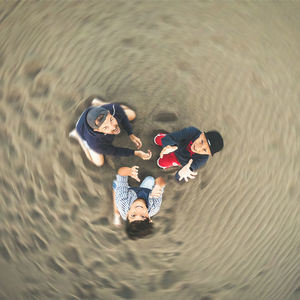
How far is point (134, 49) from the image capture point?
2830 mm

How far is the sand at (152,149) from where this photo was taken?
2662 millimetres

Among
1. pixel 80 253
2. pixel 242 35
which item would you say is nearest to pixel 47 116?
pixel 80 253

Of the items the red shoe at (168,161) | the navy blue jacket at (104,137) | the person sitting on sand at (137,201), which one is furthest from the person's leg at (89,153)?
the red shoe at (168,161)

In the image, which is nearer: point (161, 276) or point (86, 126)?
point (86, 126)

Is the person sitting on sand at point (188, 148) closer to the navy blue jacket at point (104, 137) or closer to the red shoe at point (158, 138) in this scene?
the red shoe at point (158, 138)

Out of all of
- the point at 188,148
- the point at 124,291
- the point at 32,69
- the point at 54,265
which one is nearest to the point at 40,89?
the point at 32,69

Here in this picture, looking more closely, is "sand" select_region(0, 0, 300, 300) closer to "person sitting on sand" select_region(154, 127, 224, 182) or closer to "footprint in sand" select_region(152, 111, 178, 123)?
"footprint in sand" select_region(152, 111, 178, 123)

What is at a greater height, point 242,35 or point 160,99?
point 242,35

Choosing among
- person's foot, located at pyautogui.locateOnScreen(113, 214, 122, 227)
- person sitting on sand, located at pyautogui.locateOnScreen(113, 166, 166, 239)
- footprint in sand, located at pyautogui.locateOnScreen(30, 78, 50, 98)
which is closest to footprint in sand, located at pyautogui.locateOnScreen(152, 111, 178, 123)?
person sitting on sand, located at pyautogui.locateOnScreen(113, 166, 166, 239)

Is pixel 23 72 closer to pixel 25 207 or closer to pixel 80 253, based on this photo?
pixel 25 207

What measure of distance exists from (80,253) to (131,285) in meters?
0.66

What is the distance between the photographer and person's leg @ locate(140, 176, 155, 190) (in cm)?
252

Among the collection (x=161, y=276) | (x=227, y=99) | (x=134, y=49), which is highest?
(x=134, y=49)

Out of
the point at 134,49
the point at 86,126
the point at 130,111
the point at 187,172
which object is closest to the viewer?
the point at 86,126
